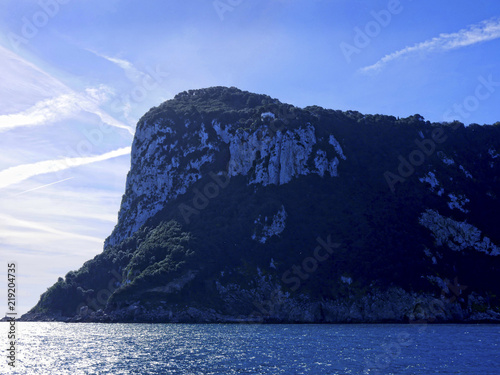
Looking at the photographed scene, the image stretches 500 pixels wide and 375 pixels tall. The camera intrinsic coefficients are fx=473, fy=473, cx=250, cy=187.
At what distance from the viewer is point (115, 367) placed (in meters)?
54.6

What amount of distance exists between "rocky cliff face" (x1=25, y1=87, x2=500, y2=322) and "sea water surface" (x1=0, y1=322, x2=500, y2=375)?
50020 mm

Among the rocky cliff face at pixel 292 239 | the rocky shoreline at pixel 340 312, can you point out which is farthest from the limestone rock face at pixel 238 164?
the rocky shoreline at pixel 340 312

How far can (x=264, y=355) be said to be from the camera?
61.8 meters

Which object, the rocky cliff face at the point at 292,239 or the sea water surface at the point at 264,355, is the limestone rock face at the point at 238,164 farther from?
the sea water surface at the point at 264,355

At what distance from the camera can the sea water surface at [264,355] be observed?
5184cm

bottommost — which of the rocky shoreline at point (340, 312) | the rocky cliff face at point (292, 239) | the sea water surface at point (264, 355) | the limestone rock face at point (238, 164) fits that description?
the sea water surface at point (264, 355)

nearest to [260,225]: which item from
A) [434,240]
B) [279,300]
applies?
[279,300]

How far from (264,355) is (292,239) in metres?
99.3

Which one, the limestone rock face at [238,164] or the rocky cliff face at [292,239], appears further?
the limestone rock face at [238,164]

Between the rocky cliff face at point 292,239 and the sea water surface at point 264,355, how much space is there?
50.0 metres

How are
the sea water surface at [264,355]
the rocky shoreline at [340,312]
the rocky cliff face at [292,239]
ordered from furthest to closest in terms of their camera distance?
1. the rocky cliff face at [292,239]
2. the rocky shoreline at [340,312]
3. the sea water surface at [264,355]

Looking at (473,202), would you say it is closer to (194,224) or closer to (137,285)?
(194,224)

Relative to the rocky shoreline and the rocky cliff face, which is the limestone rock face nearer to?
the rocky cliff face

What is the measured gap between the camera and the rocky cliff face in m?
136
